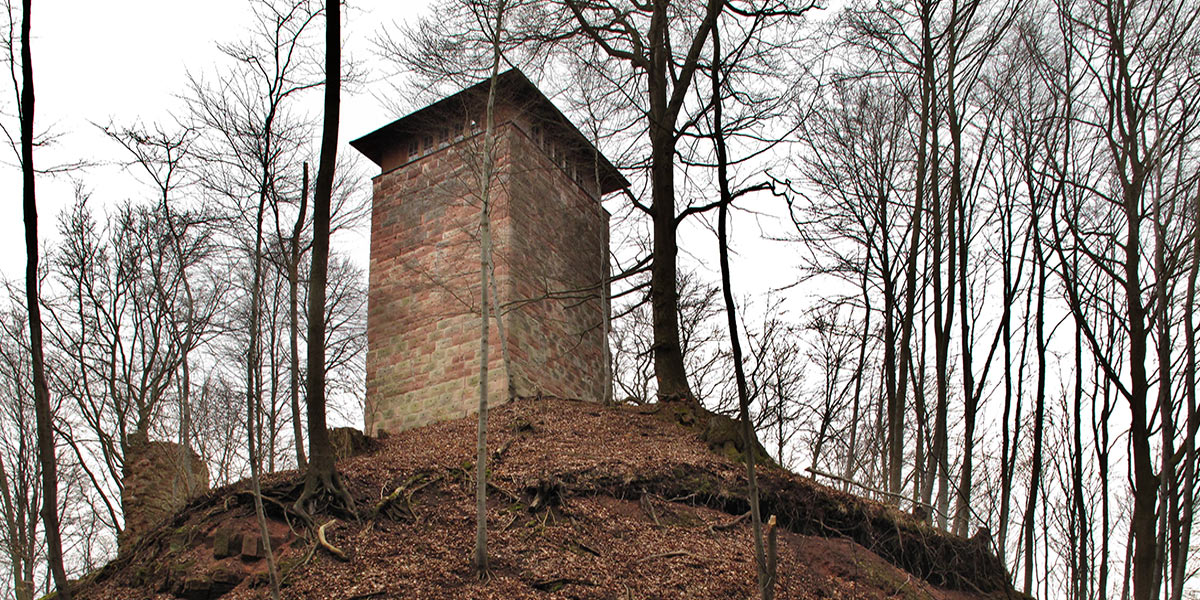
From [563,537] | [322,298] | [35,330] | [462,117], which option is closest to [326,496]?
[322,298]

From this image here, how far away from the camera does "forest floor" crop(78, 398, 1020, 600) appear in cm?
664

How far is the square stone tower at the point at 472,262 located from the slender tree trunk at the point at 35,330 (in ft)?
20.0

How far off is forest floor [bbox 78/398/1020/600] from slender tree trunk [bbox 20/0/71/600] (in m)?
1.17

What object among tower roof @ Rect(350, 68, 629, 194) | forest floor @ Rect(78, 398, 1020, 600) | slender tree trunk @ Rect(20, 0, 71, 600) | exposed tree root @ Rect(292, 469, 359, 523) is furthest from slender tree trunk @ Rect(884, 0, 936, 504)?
slender tree trunk @ Rect(20, 0, 71, 600)

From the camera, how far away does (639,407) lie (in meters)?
11.0

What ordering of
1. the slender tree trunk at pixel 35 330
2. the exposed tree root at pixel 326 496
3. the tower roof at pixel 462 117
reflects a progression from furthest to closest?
the tower roof at pixel 462 117
the exposed tree root at pixel 326 496
the slender tree trunk at pixel 35 330

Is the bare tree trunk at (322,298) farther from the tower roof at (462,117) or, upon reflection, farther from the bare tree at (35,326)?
the tower roof at (462,117)

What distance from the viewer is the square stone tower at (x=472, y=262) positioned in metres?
13.0

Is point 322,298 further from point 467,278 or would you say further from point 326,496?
point 467,278

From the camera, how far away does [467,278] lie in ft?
44.5

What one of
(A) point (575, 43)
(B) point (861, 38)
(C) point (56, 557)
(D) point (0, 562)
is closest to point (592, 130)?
(A) point (575, 43)

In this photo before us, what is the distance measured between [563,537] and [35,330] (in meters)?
4.07

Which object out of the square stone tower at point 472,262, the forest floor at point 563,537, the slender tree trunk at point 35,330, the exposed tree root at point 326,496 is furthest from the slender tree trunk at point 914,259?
the slender tree trunk at point 35,330

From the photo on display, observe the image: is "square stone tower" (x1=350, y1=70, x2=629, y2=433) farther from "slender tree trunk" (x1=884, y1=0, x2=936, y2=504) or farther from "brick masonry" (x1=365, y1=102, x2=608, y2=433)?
"slender tree trunk" (x1=884, y1=0, x2=936, y2=504)
